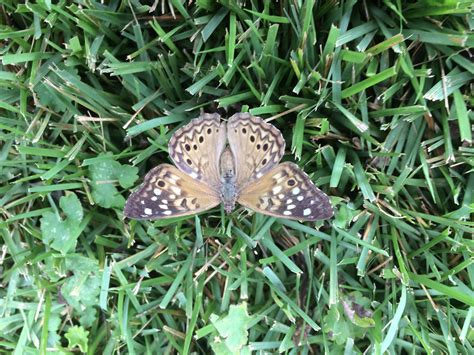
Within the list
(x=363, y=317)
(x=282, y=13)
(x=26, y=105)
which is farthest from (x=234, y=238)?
(x=26, y=105)

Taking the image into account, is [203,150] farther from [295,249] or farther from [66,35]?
[66,35]

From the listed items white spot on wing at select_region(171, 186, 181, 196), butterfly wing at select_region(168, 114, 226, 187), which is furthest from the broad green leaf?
butterfly wing at select_region(168, 114, 226, 187)

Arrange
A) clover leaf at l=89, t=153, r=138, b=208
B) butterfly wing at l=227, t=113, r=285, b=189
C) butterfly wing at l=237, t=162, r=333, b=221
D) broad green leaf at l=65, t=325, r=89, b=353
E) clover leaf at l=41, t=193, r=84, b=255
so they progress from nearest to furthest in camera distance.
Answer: butterfly wing at l=237, t=162, r=333, b=221, butterfly wing at l=227, t=113, r=285, b=189, clover leaf at l=89, t=153, r=138, b=208, clover leaf at l=41, t=193, r=84, b=255, broad green leaf at l=65, t=325, r=89, b=353

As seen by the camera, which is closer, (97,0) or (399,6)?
(399,6)

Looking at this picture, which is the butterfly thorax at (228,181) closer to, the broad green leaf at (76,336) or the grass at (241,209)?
the grass at (241,209)

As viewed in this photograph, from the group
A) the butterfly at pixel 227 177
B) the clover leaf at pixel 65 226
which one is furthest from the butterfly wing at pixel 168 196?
the clover leaf at pixel 65 226

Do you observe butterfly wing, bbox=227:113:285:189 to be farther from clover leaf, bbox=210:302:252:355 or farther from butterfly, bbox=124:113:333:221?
clover leaf, bbox=210:302:252:355

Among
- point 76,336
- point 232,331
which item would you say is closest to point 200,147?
point 232,331
